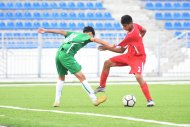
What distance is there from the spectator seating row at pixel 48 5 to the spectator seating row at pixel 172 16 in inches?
142

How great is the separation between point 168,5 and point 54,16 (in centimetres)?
751

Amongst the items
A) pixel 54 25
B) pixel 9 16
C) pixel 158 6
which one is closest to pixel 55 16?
pixel 54 25

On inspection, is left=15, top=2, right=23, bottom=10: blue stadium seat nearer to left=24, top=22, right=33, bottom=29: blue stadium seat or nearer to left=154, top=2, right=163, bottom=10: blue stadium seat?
left=24, top=22, right=33, bottom=29: blue stadium seat

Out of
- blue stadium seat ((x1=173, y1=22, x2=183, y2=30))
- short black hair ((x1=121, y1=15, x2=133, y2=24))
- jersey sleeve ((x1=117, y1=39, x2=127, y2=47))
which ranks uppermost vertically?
blue stadium seat ((x1=173, y1=22, x2=183, y2=30))

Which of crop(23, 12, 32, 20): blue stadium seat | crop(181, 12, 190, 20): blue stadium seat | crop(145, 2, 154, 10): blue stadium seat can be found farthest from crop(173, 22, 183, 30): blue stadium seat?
crop(23, 12, 32, 20): blue stadium seat

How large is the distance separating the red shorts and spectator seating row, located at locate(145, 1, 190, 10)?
26.5 meters

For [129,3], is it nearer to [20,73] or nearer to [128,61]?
[20,73]

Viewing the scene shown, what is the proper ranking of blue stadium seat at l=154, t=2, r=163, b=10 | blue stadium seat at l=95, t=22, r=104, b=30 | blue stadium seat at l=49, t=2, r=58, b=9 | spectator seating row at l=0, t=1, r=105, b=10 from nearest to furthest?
blue stadium seat at l=95, t=22, r=104, b=30 < spectator seating row at l=0, t=1, r=105, b=10 < blue stadium seat at l=49, t=2, r=58, b=9 < blue stadium seat at l=154, t=2, r=163, b=10

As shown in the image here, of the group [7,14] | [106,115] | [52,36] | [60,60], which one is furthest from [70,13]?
[106,115]

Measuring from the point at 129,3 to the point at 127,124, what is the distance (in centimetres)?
3198

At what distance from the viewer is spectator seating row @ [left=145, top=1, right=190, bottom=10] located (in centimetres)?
3962

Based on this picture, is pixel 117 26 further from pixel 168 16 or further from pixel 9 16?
pixel 9 16

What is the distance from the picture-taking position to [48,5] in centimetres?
3819

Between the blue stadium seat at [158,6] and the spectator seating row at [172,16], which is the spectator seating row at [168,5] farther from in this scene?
the spectator seating row at [172,16]
